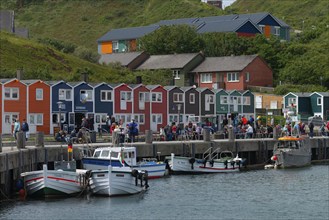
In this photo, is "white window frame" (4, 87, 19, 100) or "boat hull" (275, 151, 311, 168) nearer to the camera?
"boat hull" (275, 151, 311, 168)

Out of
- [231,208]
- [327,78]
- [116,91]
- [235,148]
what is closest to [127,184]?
[231,208]

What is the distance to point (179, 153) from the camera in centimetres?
7200

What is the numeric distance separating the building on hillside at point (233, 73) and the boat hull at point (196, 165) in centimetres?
5383

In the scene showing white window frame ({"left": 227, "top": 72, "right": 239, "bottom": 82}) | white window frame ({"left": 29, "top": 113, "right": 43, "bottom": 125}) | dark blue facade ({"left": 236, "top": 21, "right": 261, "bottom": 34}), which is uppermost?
dark blue facade ({"left": 236, "top": 21, "right": 261, "bottom": 34})

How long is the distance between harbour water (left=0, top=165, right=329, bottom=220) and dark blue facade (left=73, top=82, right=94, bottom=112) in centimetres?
2714

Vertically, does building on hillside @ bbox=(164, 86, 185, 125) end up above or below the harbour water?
above

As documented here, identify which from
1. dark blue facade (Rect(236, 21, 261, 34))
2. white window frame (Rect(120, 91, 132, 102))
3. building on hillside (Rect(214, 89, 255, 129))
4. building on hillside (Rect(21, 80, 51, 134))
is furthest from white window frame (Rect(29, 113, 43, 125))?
dark blue facade (Rect(236, 21, 261, 34))

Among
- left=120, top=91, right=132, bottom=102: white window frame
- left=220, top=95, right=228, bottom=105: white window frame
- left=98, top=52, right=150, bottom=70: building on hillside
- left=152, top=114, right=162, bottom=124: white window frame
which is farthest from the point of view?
left=98, top=52, right=150, bottom=70: building on hillside

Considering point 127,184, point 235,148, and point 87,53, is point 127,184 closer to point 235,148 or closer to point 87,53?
point 235,148

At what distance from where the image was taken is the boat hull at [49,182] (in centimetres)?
5234

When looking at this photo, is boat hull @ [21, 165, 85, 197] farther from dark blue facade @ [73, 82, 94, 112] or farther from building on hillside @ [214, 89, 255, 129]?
building on hillside @ [214, 89, 255, 129]

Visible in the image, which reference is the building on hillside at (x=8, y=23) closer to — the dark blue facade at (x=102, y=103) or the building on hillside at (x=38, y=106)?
the dark blue facade at (x=102, y=103)

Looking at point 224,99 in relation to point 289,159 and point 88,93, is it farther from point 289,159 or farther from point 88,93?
point 289,159

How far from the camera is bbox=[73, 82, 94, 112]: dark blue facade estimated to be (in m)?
91.5
